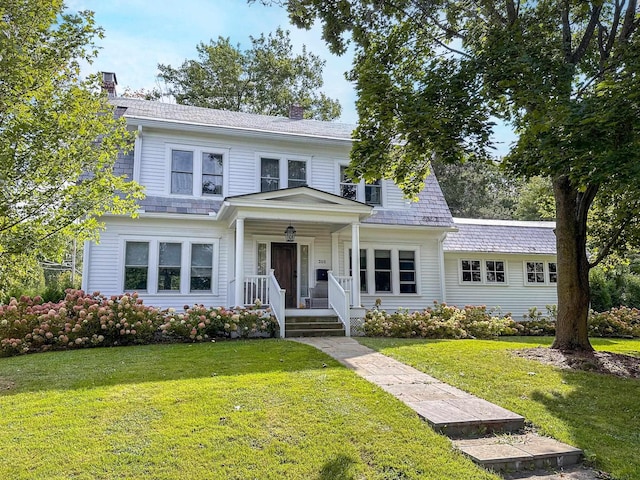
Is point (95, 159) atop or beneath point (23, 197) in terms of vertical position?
atop

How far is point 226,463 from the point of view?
3.46 metres

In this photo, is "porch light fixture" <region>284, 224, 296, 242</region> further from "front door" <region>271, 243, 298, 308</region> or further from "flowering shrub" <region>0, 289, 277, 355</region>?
"flowering shrub" <region>0, 289, 277, 355</region>

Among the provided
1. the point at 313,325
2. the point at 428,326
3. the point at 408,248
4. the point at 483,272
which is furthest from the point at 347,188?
the point at 483,272

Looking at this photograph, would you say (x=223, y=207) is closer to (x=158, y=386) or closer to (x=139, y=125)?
(x=139, y=125)

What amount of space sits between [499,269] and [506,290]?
80 centimetres

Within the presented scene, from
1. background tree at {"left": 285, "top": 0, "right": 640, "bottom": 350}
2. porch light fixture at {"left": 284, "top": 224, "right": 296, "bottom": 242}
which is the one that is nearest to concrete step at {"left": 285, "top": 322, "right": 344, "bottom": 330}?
porch light fixture at {"left": 284, "top": 224, "right": 296, "bottom": 242}

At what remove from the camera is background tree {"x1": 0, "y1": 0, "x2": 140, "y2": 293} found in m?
5.02

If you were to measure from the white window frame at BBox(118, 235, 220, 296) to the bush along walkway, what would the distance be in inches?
272

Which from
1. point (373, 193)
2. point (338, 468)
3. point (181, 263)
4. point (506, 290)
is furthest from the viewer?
point (506, 290)

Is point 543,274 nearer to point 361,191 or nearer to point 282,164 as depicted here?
point 361,191

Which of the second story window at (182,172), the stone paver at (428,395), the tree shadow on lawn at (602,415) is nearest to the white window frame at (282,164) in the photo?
the second story window at (182,172)

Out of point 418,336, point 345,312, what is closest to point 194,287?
point 345,312

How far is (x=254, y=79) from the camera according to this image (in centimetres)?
2825

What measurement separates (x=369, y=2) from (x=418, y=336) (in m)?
7.52
